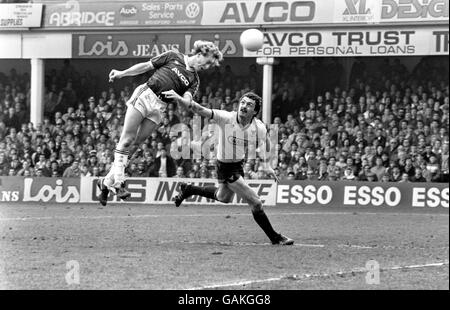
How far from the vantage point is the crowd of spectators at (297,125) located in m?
21.9

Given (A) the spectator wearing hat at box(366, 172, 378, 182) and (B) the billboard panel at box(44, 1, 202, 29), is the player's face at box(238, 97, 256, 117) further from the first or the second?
(B) the billboard panel at box(44, 1, 202, 29)

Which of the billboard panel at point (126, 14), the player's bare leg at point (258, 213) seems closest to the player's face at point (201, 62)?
the player's bare leg at point (258, 213)

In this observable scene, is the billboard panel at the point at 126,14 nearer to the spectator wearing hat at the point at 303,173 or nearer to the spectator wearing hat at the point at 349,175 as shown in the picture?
the spectator wearing hat at the point at 303,173

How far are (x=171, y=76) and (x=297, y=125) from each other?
12279 millimetres

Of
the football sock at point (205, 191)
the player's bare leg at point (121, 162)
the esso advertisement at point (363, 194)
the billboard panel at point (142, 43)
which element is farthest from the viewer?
the billboard panel at point (142, 43)

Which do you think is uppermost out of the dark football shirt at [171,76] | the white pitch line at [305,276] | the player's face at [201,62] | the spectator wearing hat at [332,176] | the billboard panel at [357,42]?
the billboard panel at [357,42]

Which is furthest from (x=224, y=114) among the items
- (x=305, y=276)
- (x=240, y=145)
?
(x=305, y=276)

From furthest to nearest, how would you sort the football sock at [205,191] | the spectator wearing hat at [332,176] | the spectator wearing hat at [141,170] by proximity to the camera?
the spectator wearing hat at [141,170], the spectator wearing hat at [332,176], the football sock at [205,191]

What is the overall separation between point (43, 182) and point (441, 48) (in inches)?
421

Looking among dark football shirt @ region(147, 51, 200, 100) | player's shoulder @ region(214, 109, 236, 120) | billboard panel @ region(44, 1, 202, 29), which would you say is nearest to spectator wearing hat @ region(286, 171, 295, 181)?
billboard panel @ region(44, 1, 202, 29)

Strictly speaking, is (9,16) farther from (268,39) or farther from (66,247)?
(66,247)

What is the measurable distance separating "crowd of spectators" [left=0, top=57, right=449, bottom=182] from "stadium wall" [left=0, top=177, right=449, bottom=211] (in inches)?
9.6

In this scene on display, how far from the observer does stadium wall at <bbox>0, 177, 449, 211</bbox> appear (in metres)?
21.4

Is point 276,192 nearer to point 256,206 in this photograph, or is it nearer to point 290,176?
point 290,176
